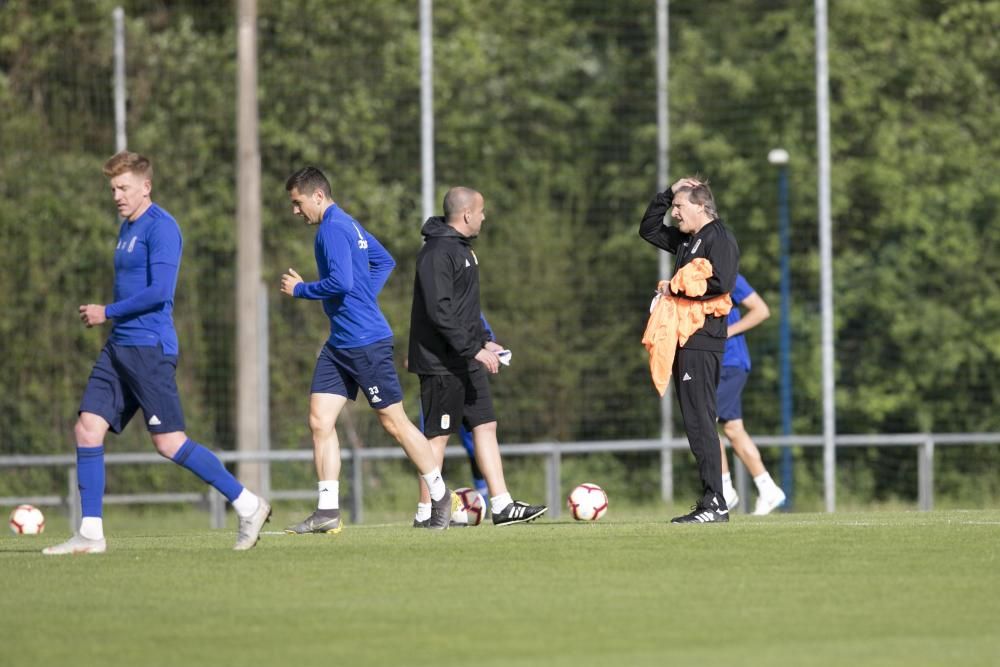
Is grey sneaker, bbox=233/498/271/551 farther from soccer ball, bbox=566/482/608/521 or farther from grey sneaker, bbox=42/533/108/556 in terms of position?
soccer ball, bbox=566/482/608/521

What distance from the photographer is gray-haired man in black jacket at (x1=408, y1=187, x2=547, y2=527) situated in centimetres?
1184

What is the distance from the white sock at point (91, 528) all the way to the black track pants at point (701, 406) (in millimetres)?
3441

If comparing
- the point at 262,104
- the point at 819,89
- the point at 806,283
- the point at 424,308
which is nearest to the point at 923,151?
the point at 806,283

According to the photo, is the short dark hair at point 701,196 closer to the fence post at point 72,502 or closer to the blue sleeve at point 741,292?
the blue sleeve at point 741,292

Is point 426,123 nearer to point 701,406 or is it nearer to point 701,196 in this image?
point 701,196

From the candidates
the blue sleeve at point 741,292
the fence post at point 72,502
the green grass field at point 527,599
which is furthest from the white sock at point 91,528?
the fence post at point 72,502

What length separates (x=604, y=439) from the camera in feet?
92.1

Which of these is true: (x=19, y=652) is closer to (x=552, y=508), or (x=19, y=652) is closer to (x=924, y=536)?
(x=924, y=536)

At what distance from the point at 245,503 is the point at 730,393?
551 cm

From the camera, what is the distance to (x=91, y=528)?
10.6 meters

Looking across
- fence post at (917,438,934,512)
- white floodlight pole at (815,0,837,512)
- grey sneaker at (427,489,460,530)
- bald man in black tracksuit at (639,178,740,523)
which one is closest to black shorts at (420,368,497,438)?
grey sneaker at (427,489,460,530)

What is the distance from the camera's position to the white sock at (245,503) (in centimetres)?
1041

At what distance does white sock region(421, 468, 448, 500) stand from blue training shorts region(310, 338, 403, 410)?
49 centimetres

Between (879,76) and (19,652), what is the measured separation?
23508mm
